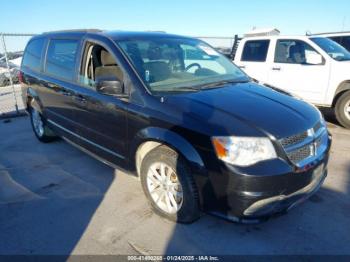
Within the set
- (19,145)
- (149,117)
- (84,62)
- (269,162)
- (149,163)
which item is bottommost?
(19,145)

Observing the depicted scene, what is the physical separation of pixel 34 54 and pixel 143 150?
337 centimetres

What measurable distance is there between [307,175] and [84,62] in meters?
2.85

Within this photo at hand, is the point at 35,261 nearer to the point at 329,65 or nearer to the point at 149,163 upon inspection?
the point at 149,163

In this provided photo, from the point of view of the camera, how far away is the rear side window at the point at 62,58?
13.9 feet

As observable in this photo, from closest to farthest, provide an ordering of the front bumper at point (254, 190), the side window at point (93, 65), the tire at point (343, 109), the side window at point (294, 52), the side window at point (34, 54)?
1. the front bumper at point (254, 190)
2. the side window at point (93, 65)
3. the side window at point (34, 54)
4. the tire at point (343, 109)
5. the side window at point (294, 52)

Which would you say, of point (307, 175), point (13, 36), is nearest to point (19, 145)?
point (13, 36)

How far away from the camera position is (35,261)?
274 cm

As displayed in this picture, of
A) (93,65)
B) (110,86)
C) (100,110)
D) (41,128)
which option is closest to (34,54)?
(41,128)

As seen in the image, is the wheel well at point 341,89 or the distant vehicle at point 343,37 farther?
the distant vehicle at point 343,37

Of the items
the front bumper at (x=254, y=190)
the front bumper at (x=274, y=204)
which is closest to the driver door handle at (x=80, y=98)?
the front bumper at (x=254, y=190)

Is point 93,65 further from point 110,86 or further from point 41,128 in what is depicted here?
point 41,128

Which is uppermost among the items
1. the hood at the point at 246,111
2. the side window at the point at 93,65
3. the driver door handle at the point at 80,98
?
the side window at the point at 93,65

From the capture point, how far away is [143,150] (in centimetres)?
333

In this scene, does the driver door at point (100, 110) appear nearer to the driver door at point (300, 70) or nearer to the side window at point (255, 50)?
the driver door at point (300, 70)
